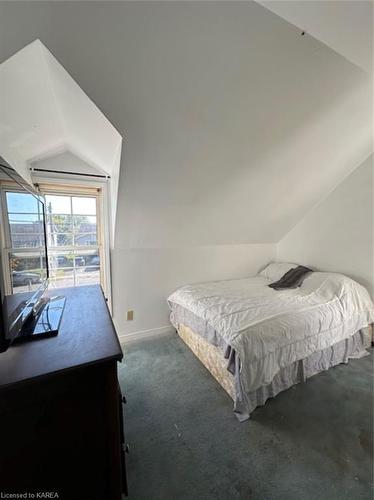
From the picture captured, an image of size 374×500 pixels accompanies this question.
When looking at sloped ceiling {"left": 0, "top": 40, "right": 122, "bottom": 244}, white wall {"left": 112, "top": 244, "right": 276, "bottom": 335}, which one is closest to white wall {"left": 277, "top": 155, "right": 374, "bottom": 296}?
white wall {"left": 112, "top": 244, "right": 276, "bottom": 335}

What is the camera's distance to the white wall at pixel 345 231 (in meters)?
2.57

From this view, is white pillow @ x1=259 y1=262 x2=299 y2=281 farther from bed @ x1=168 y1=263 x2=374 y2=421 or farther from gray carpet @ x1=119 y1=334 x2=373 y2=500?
gray carpet @ x1=119 y1=334 x2=373 y2=500

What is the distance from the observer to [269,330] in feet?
5.61

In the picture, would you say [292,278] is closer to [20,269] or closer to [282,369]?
[282,369]

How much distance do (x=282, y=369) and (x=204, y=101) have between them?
2130 millimetres

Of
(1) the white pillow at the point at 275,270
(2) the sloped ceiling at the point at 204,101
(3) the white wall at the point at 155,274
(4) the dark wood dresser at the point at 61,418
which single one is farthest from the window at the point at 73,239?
(1) the white pillow at the point at 275,270

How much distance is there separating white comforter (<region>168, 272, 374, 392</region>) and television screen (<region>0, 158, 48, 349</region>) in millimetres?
1335

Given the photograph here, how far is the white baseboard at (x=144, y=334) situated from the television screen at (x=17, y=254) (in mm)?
1595

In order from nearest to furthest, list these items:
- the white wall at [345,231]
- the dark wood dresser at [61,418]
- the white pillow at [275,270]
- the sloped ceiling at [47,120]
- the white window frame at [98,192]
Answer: the dark wood dresser at [61,418], the sloped ceiling at [47,120], the white window frame at [98,192], the white wall at [345,231], the white pillow at [275,270]

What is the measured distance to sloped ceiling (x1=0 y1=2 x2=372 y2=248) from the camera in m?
1.03

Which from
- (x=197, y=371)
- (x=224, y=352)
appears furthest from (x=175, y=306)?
(x=224, y=352)

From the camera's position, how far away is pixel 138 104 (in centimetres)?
138

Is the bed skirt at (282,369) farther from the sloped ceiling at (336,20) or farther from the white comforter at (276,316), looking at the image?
the sloped ceiling at (336,20)

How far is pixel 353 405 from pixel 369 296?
51.3 inches
